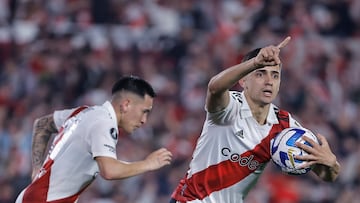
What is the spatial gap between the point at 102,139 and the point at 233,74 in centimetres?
116

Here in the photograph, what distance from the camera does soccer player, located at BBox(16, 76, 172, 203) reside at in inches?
260

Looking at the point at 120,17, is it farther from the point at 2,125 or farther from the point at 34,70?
the point at 2,125

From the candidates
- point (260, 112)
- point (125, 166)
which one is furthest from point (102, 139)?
point (260, 112)

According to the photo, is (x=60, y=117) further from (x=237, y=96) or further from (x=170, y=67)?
(x=170, y=67)

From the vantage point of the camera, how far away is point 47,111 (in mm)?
13078

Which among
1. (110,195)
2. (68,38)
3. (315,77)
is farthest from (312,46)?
(110,195)

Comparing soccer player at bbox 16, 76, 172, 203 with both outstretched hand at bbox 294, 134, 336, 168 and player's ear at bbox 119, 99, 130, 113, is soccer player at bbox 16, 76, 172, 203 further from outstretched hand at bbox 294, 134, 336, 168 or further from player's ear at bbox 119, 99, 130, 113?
outstretched hand at bbox 294, 134, 336, 168

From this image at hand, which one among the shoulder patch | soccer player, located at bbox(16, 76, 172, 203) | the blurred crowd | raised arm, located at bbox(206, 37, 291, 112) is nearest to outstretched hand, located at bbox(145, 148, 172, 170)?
soccer player, located at bbox(16, 76, 172, 203)

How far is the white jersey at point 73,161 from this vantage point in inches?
264

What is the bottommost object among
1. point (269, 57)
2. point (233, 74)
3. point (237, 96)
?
point (237, 96)

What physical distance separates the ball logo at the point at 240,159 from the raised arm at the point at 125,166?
2.12 ft

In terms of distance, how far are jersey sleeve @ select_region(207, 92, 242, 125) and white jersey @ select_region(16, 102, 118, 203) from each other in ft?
2.50

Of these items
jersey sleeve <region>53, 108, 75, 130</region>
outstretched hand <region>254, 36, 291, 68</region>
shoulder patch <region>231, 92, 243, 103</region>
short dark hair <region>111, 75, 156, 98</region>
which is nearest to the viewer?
outstretched hand <region>254, 36, 291, 68</region>

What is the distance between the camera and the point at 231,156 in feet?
23.4
